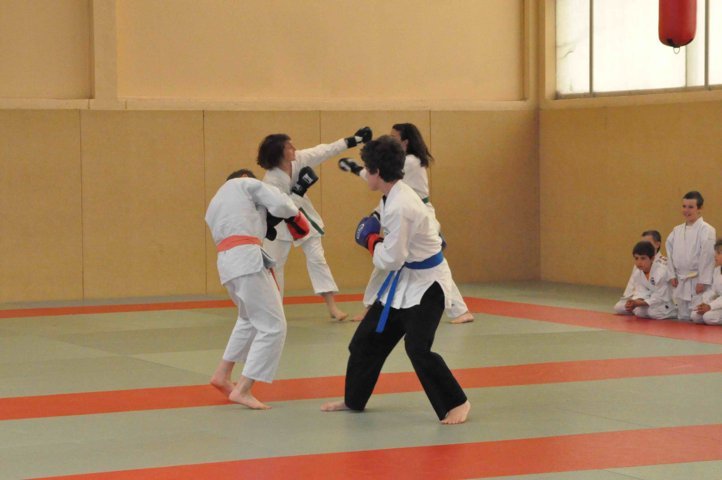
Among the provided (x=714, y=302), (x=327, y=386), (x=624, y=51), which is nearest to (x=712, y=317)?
(x=714, y=302)

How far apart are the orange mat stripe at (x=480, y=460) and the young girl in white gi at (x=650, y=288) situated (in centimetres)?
523

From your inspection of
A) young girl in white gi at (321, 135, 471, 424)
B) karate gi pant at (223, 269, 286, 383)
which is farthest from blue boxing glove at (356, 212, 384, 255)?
karate gi pant at (223, 269, 286, 383)

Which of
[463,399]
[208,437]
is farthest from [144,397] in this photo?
[463,399]

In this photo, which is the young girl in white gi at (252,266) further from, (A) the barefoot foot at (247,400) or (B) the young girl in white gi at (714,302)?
(B) the young girl in white gi at (714,302)

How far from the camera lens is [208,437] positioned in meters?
6.44

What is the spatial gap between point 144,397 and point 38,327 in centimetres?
388

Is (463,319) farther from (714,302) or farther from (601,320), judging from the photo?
(714,302)

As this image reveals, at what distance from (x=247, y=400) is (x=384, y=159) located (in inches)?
65.6

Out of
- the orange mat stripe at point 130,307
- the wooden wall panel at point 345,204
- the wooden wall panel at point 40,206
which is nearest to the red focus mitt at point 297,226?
the orange mat stripe at point 130,307

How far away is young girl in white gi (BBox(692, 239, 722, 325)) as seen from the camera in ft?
35.9

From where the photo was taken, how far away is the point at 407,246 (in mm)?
6785

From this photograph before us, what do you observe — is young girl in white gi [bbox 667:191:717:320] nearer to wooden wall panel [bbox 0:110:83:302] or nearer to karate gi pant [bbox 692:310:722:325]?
karate gi pant [bbox 692:310:722:325]

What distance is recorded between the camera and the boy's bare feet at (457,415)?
6719mm

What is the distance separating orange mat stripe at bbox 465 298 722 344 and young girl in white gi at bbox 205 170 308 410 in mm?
4253
